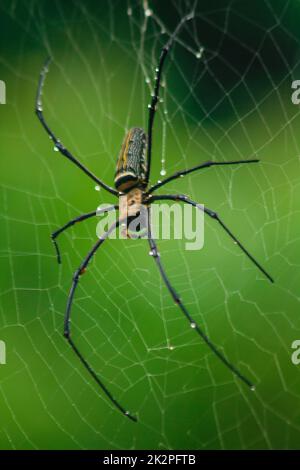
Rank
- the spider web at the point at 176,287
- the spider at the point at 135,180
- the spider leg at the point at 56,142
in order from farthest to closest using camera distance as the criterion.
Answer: the spider web at the point at 176,287 → the spider leg at the point at 56,142 → the spider at the point at 135,180

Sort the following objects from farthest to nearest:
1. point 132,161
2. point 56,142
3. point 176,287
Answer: point 176,287 < point 56,142 < point 132,161

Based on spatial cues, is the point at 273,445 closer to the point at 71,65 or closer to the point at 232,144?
the point at 232,144

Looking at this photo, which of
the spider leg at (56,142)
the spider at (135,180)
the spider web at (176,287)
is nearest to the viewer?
the spider at (135,180)

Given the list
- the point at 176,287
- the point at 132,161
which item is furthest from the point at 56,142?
the point at 176,287

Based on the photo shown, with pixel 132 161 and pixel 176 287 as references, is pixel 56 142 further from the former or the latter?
pixel 176 287

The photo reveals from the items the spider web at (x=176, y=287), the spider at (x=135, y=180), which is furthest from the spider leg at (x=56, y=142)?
the spider web at (x=176, y=287)

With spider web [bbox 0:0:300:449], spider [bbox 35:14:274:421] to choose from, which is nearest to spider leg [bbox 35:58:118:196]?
spider [bbox 35:14:274:421]

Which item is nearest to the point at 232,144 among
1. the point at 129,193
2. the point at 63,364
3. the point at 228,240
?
the point at 228,240

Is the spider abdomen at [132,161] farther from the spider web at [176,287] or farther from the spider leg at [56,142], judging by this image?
the spider web at [176,287]
